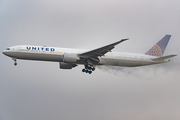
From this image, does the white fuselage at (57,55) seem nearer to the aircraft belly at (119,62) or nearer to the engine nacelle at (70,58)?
the aircraft belly at (119,62)

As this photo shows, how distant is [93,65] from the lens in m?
37.5

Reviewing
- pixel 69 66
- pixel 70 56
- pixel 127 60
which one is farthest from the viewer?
pixel 69 66

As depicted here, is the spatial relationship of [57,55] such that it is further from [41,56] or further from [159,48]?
[159,48]

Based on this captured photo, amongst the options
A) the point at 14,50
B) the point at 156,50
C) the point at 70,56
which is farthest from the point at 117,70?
the point at 14,50

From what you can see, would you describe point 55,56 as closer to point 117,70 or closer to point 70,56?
point 70,56

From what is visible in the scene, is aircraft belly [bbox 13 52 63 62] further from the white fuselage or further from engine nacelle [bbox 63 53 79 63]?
engine nacelle [bbox 63 53 79 63]

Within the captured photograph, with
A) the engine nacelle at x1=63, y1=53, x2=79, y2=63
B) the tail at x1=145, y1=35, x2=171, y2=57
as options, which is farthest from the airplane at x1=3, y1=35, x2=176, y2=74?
the tail at x1=145, y1=35, x2=171, y2=57

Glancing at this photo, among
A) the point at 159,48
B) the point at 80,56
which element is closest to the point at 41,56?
the point at 80,56

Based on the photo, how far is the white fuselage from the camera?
3544 centimetres

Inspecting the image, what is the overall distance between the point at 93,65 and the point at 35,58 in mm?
8821

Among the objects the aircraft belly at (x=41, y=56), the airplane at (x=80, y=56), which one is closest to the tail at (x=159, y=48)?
the airplane at (x=80, y=56)

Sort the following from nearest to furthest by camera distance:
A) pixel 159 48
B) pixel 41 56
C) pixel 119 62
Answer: pixel 41 56 < pixel 119 62 < pixel 159 48

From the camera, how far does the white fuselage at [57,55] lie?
35.4 m

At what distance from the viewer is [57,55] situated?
1395 inches
